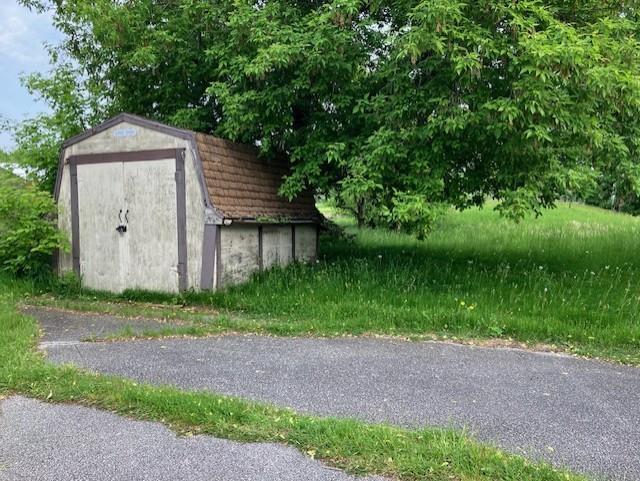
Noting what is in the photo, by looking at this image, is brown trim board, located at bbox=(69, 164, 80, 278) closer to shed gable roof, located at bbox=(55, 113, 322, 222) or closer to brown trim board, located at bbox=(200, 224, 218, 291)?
shed gable roof, located at bbox=(55, 113, 322, 222)

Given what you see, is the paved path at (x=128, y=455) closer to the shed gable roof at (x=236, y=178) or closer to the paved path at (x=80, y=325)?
the paved path at (x=80, y=325)

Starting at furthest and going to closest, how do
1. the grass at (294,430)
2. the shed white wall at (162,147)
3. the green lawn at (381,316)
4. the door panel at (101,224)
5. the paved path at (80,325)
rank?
1. the door panel at (101,224)
2. the shed white wall at (162,147)
3. the paved path at (80,325)
4. the green lawn at (381,316)
5. the grass at (294,430)

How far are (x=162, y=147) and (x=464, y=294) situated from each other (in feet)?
18.0

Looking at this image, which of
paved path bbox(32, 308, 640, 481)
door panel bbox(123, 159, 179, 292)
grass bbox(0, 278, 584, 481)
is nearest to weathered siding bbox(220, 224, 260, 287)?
door panel bbox(123, 159, 179, 292)

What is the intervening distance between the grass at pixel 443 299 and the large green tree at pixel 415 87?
49.8 inches

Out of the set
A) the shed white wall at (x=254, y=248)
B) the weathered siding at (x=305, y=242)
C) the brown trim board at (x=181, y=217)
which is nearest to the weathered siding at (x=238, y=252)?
the shed white wall at (x=254, y=248)

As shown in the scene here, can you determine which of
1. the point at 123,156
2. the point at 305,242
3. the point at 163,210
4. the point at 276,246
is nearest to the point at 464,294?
the point at 276,246

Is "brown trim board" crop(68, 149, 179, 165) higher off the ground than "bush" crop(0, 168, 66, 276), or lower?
higher

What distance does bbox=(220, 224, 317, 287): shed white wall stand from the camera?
8719 millimetres

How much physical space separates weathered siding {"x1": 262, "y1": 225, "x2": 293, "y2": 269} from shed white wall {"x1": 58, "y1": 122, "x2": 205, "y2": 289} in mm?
1368

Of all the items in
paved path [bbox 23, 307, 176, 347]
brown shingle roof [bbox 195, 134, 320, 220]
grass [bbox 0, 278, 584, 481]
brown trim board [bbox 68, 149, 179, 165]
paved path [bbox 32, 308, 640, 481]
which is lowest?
paved path [bbox 23, 307, 176, 347]

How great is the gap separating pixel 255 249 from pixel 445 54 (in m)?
4.51

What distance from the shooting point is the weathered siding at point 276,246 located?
379 inches

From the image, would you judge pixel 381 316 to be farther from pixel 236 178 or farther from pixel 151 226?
pixel 151 226
